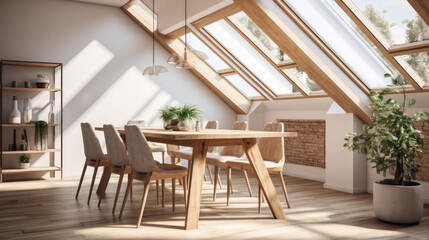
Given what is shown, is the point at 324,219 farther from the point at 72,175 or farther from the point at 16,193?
the point at 72,175

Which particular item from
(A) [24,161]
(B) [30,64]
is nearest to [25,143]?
(A) [24,161]

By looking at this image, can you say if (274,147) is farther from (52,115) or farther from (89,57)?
(89,57)

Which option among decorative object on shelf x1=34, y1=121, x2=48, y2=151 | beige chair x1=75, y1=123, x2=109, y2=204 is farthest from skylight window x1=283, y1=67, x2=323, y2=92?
decorative object on shelf x1=34, y1=121, x2=48, y2=151

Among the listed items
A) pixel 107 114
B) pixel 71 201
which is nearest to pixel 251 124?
pixel 107 114

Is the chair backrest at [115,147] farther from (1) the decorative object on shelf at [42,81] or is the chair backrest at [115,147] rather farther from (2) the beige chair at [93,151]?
(1) the decorative object on shelf at [42,81]

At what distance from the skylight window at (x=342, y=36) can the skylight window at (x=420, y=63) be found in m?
0.26

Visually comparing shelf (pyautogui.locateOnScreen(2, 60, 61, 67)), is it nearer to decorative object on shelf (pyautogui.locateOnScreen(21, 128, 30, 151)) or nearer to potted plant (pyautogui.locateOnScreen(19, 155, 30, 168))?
decorative object on shelf (pyautogui.locateOnScreen(21, 128, 30, 151))

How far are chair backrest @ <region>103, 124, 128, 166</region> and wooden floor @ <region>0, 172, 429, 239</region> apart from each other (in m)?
0.49

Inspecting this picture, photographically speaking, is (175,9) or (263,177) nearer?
(263,177)

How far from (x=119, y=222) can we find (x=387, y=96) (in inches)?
135

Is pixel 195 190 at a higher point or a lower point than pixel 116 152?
lower

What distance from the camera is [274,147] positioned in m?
4.33

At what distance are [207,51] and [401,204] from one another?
4.19 m

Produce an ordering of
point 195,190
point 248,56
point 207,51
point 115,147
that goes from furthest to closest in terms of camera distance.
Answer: point 207,51
point 248,56
point 115,147
point 195,190
